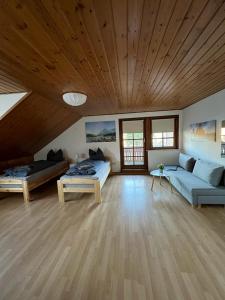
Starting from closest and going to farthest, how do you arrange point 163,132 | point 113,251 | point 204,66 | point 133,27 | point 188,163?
1. point 133,27
2. point 113,251
3. point 204,66
4. point 188,163
5. point 163,132

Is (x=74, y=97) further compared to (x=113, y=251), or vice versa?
(x=74, y=97)

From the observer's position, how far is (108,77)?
2342 mm

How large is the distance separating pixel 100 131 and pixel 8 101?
308 centimetres

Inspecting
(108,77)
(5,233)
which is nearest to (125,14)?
(108,77)

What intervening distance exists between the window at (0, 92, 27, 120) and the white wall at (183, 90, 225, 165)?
149 inches

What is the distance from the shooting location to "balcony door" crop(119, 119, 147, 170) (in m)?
5.49

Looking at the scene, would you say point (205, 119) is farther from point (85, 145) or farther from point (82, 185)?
point (85, 145)

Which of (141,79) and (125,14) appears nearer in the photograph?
(125,14)

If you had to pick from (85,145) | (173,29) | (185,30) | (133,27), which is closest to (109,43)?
(133,27)

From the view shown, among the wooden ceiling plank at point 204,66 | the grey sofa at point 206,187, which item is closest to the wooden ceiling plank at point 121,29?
the wooden ceiling plank at point 204,66

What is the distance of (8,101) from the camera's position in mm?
2910

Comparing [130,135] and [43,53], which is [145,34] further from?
[130,135]

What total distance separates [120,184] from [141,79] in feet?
9.43

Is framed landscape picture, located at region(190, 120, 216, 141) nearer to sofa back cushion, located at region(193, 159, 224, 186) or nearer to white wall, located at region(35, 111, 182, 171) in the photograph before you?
sofa back cushion, located at region(193, 159, 224, 186)
